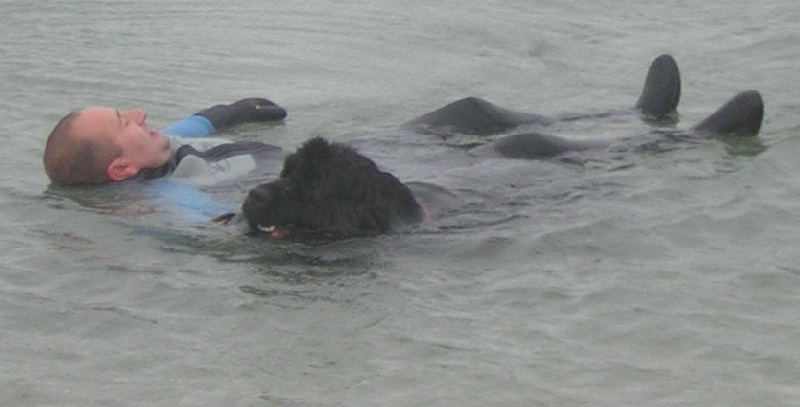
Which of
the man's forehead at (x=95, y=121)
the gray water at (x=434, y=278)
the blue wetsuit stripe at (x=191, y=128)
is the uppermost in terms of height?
the man's forehead at (x=95, y=121)

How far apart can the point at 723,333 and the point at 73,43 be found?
673 centimetres

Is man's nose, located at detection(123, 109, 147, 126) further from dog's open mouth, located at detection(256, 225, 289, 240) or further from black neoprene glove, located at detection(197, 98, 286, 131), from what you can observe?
dog's open mouth, located at detection(256, 225, 289, 240)

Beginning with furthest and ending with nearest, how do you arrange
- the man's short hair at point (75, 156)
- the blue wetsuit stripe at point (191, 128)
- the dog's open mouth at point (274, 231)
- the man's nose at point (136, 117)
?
the blue wetsuit stripe at point (191, 128), the man's nose at point (136, 117), the man's short hair at point (75, 156), the dog's open mouth at point (274, 231)

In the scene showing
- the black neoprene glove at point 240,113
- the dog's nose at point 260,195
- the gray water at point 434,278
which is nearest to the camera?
the gray water at point 434,278

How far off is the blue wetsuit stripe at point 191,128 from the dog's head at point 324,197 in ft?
6.69

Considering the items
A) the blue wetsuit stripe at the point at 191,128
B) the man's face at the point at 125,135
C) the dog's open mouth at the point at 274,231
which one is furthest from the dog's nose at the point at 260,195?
the blue wetsuit stripe at the point at 191,128

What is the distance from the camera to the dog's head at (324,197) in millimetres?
6273

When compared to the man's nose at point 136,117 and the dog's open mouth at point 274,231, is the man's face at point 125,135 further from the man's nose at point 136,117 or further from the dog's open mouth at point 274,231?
the dog's open mouth at point 274,231

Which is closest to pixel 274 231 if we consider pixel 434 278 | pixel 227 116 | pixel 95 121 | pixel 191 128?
pixel 434 278

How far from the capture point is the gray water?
5.04 metres

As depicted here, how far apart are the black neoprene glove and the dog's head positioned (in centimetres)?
232

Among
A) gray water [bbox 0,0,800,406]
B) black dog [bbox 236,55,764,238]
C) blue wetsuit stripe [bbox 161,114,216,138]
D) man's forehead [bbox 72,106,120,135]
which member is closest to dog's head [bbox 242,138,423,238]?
black dog [bbox 236,55,764,238]

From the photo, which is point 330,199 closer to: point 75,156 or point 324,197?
point 324,197

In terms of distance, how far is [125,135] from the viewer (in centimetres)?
766
